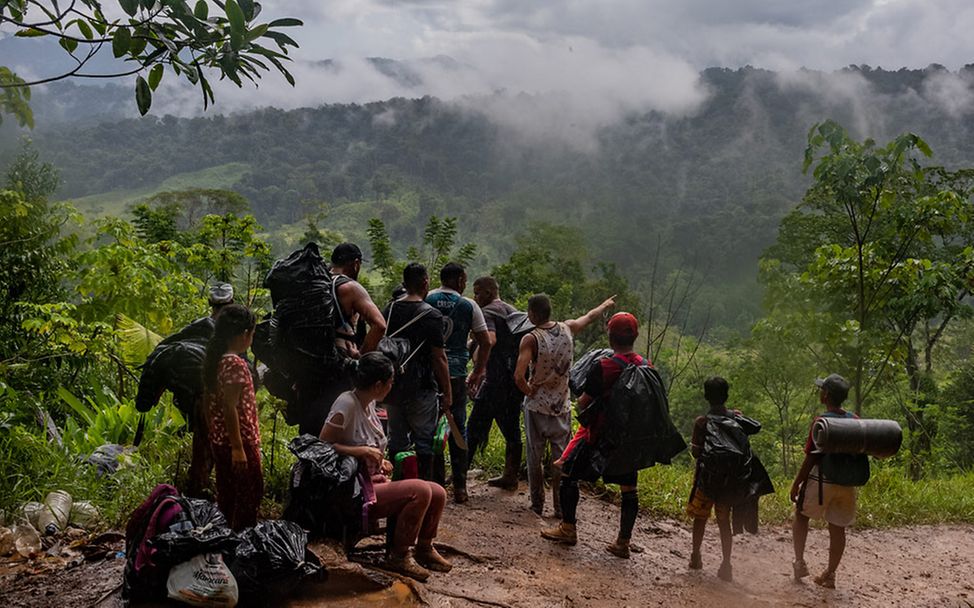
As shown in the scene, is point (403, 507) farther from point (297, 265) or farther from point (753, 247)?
point (753, 247)

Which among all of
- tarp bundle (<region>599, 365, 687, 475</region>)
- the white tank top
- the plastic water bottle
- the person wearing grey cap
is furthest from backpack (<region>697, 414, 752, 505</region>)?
the plastic water bottle

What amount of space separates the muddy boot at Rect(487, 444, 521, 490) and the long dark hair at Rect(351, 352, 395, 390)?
2.44m

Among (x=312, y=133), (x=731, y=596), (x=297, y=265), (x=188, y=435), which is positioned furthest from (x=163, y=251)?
(x=312, y=133)

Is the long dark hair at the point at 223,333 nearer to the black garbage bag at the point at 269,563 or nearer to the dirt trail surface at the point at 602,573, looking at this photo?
the black garbage bag at the point at 269,563

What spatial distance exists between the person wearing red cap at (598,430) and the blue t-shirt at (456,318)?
0.96 metres

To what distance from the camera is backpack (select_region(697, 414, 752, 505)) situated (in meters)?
4.48

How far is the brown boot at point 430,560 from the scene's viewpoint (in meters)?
3.94

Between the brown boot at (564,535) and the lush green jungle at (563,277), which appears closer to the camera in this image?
the brown boot at (564,535)

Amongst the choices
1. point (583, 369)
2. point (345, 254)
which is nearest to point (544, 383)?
point (583, 369)

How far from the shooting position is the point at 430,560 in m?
3.95

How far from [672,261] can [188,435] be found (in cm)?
8450

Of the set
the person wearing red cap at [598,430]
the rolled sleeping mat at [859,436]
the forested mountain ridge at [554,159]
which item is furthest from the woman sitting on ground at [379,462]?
the forested mountain ridge at [554,159]

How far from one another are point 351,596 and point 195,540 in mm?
826

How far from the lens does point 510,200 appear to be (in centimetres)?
12119
